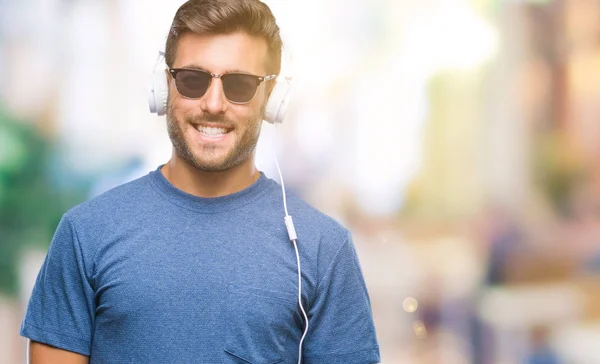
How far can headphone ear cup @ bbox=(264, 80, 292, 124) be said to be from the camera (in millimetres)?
1424

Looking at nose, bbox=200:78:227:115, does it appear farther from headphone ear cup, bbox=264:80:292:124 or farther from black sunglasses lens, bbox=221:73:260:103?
headphone ear cup, bbox=264:80:292:124

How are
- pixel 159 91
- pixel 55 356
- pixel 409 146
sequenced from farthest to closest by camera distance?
pixel 409 146 → pixel 159 91 → pixel 55 356

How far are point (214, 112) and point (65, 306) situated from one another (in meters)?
0.42

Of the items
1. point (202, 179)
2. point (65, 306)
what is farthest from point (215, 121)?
point (65, 306)

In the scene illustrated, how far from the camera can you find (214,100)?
4.25 ft

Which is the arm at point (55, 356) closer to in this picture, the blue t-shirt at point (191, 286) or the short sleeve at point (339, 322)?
the blue t-shirt at point (191, 286)

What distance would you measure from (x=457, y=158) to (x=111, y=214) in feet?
5.63

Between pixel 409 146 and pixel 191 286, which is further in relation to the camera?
pixel 409 146

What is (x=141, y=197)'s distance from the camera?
4.45 feet

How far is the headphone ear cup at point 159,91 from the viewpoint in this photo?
1.38 m

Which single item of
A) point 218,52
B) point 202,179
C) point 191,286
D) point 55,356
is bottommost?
point 55,356

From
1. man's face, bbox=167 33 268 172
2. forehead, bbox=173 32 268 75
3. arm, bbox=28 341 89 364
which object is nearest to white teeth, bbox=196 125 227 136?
man's face, bbox=167 33 268 172

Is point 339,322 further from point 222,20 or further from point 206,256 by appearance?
point 222,20

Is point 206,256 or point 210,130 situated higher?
point 210,130
